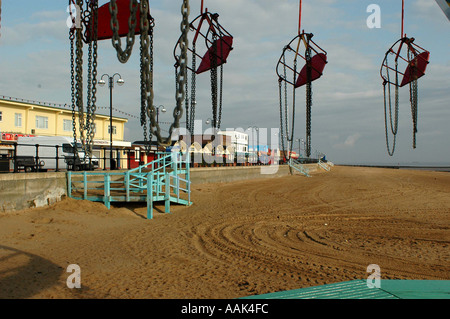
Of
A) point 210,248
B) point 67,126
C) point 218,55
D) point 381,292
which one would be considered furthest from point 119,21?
point 67,126

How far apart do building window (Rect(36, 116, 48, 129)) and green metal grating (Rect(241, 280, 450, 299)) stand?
40.0 meters

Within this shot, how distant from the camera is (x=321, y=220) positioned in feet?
41.8

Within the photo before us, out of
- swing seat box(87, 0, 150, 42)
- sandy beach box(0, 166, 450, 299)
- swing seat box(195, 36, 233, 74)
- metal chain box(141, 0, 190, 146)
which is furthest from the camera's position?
swing seat box(195, 36, 233, 74)

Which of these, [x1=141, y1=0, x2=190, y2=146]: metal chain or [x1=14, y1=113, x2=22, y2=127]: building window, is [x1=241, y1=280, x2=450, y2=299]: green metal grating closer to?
[x1=141, y1=0, x2=190, y2=146]: metal chain

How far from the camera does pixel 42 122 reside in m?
38.5

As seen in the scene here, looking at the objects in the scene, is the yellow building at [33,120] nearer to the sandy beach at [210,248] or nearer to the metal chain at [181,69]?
the sandy beach at [210,248]

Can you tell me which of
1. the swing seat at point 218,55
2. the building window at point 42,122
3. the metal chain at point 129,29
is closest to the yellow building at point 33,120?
the building window at point 42,122

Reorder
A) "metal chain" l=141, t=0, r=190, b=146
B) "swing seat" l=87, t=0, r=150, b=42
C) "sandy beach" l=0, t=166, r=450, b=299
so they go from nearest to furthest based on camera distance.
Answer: "metal chain" l=141, t=0, r=190, b=146 < "sandy beach" l=0, t=166, r=450, b=299 < "swing seat" l=87, t=0, r=150, b=42

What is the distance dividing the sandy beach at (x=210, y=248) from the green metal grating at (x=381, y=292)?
4.27ft

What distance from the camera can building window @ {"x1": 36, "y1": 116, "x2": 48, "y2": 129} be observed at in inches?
1499

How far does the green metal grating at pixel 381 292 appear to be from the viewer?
13.6 feet

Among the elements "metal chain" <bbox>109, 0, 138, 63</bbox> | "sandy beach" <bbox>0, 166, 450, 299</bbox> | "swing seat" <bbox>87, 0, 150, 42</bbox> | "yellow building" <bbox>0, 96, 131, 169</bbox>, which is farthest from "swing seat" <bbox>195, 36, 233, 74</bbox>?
"yellow building" <bbox>0, 96, 131, 169</bbox>

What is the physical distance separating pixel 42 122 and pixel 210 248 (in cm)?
3635
